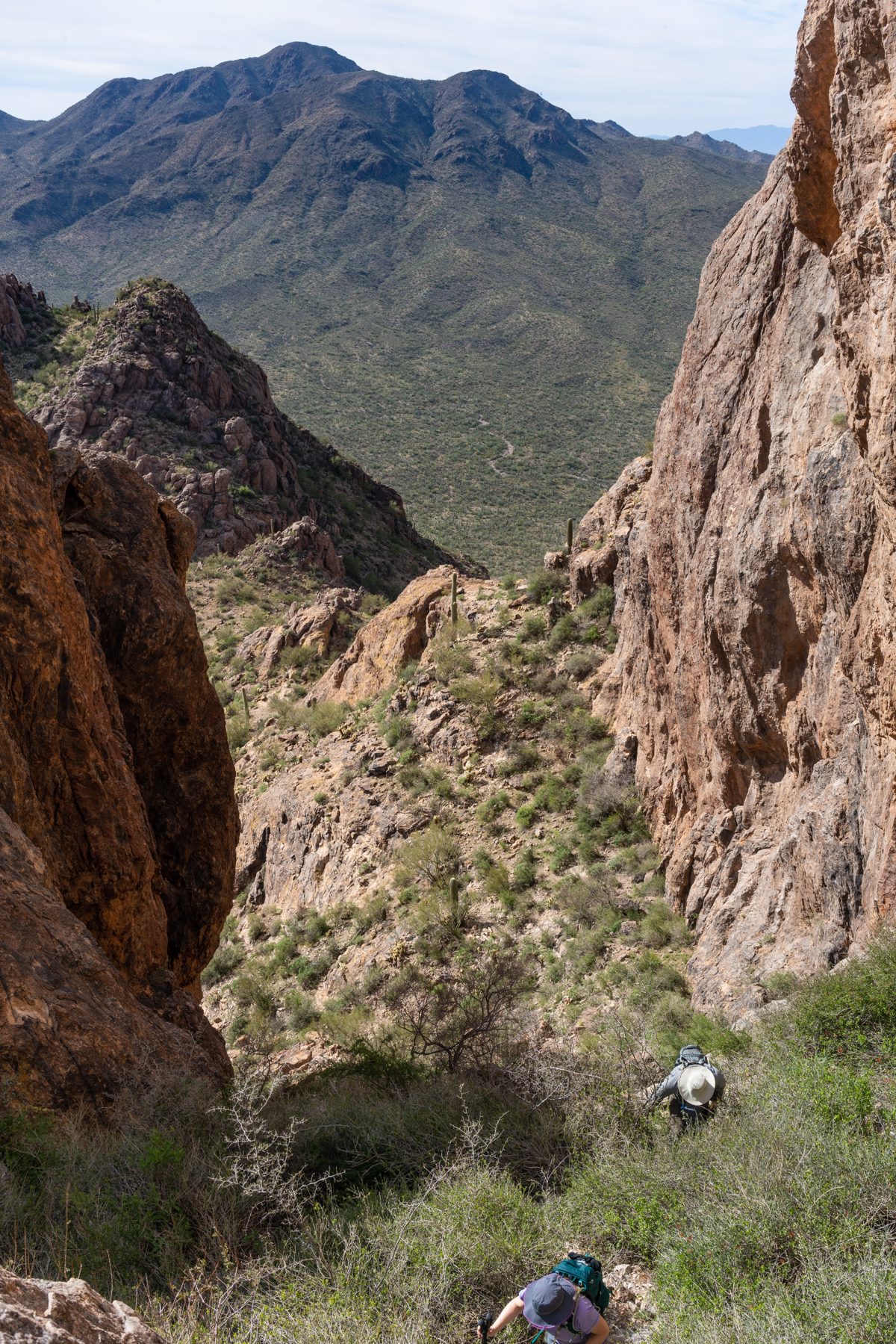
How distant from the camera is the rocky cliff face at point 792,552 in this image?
753cm

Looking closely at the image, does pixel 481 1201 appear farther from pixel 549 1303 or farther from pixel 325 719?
pixel 325 719

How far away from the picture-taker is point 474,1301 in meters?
6.28

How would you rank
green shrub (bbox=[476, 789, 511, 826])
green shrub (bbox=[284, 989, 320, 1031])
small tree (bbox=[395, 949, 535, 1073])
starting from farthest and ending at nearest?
green shrub (bbox=[476, 789, 511, 826]) → green shrub (bbox=[284, 989, 320, 1031]) → small tree (bbox=[395, 949, 535, 1073])

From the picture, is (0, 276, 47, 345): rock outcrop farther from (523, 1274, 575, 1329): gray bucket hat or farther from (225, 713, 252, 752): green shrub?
A: (523, 1274, 575, 1329): gray bucket hat

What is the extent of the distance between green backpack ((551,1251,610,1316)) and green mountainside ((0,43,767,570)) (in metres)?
43.3

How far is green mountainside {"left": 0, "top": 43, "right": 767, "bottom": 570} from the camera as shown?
65.9 meters

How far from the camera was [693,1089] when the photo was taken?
307 inches

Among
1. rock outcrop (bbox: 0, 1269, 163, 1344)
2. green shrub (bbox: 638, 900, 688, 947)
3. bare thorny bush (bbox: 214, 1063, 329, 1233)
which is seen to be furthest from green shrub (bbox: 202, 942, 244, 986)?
rock outcrop (bbox: 0, 1269, 163, 1344)

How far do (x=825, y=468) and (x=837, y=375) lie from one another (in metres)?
1.34

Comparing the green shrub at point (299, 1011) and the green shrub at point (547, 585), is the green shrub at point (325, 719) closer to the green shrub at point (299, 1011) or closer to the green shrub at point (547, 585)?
the green shrub at point (547, 585)

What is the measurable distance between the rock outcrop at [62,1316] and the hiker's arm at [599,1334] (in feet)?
8.70

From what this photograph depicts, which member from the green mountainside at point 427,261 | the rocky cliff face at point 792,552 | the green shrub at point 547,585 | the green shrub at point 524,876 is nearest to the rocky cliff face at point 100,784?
the green shrub at point 524,876

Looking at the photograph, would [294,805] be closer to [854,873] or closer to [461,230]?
[854,873]

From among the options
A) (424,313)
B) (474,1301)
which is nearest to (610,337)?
(424,313)
